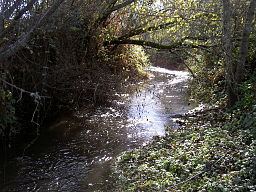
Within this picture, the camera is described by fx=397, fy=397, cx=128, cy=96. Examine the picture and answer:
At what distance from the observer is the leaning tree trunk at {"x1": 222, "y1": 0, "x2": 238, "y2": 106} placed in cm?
1034

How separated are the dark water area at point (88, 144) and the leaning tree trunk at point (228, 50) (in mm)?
2191

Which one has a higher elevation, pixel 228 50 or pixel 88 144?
pixel 228 50

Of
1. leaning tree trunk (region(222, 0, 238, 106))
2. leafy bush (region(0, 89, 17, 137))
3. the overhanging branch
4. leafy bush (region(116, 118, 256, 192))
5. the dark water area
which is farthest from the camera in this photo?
the overhanging branch

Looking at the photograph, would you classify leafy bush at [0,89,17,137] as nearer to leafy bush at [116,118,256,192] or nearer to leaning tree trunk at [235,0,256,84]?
leafy bush at [116,118,256,192]

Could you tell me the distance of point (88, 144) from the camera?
10.9 m

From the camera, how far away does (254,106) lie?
8.72 meters

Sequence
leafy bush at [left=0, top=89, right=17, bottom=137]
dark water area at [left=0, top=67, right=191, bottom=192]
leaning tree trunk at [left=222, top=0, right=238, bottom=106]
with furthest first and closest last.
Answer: leaning tree trunk at [left=222, top=0, right=238, bottom=106]
leafy bush at [left=0, top=89, right=17, bottom=137]
dark water area at [left=0, top=67, right=191, bottom=192]

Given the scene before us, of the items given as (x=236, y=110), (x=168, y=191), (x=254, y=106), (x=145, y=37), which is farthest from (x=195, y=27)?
(x=168, y=191)

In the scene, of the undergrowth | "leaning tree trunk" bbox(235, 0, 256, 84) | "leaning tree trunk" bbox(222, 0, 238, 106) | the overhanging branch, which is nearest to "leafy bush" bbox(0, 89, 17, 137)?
the undergrowth

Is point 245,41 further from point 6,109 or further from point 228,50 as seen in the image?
point 6,109

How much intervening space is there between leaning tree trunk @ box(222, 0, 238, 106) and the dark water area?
7.19 feet

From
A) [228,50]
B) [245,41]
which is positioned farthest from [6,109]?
[245,41]

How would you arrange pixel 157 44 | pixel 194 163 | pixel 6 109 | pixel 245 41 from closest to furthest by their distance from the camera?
pixel 194 163, pixel 6 109, pixel 245 41, pixel 157 44

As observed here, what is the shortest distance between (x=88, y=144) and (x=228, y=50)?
455 cm
